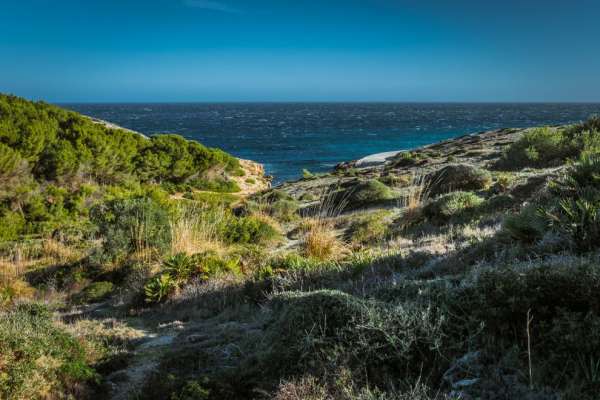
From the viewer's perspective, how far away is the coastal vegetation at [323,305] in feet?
8.91

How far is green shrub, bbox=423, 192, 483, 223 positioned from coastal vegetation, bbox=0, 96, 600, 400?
0.04 meters

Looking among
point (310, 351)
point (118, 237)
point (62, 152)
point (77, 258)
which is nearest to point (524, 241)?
point (310, 351)

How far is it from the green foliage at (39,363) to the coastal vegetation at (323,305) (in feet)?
0.05

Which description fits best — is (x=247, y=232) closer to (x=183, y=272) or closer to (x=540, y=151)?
(x=183, y=272)

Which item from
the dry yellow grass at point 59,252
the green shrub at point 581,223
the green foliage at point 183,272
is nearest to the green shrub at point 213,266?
the green foliage at point 183,272

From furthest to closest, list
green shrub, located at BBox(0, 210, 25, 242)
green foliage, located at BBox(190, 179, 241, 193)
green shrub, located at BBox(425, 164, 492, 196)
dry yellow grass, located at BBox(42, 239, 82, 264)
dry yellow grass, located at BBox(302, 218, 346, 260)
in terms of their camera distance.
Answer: green foliage, located at BBox(190, 179, 241, 193)
green shrub, located at BBox(0, 210, 25, 242)
green shrub, located at BBox(425, 164, 492, 196)
dry yellow grass, located at BBox(42, 239, 82, 264)
dry yellow grass, located at BBox(302, 218, 346, 260)

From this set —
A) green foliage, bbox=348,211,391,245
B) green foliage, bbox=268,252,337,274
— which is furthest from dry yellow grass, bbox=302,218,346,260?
green foliage, bbox=268,252,337,274

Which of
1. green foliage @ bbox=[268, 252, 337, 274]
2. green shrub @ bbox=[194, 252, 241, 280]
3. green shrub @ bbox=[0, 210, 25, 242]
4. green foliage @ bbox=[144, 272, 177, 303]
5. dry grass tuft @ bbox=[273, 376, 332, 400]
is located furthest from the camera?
green shrub @ bbox=[0, 210, 25, 242]

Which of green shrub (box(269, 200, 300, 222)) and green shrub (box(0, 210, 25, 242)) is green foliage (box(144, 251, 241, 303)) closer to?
green shrub (box(269, 200, 300, 222))

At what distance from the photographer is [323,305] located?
3416 millimetres

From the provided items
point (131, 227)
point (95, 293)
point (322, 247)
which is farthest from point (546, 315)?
point (131, 227)

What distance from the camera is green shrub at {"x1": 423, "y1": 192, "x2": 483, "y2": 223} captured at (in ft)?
29.8

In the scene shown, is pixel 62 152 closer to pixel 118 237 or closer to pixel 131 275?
pixel 118 237

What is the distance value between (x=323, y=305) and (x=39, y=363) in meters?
2.40
